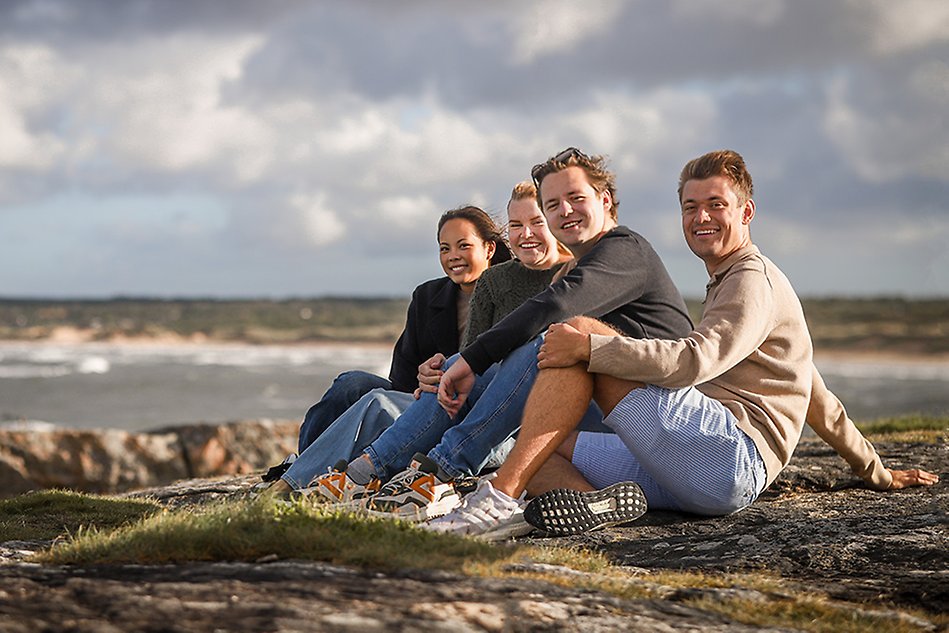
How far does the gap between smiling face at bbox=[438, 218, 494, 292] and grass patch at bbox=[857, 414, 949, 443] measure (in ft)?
12.6

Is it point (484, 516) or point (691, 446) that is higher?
point (691, 446)

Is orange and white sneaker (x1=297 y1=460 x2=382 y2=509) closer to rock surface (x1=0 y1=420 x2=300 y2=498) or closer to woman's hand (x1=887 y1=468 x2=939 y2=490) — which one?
woman's hand (x1=887 y1=468 x2=939 y2=490)

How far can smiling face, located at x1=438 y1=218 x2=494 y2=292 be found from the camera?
5.69 meters

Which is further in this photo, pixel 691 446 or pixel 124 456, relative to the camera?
pixel 124 456

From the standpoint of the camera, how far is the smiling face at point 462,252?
569cm

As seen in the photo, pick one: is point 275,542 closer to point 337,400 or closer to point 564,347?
point 564,347

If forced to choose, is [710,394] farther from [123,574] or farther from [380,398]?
[123,574]

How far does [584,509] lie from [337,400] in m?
1.78

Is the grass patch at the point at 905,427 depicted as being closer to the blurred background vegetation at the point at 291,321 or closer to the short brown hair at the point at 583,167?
the short brown hair at the point at 583,167

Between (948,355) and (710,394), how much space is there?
47.0 m

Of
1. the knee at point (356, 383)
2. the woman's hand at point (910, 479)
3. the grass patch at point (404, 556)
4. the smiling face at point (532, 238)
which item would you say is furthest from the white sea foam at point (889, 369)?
the grass patch at point (404, 556)

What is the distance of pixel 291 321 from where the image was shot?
82.4 m

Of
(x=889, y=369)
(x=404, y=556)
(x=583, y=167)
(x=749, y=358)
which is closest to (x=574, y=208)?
(x=583, y=167)

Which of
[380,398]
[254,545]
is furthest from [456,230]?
[254,545]
